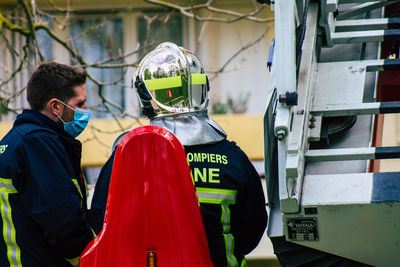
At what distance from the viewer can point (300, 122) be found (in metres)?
3.21

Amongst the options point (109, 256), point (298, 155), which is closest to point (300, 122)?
point (298, 155)

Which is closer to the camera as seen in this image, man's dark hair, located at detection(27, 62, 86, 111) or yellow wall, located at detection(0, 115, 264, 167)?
man's dark hair, located at detection(27, 62, 86, 111)

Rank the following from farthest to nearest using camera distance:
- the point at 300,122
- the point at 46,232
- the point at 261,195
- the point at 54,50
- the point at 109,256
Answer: the point at 54,50
the point at 261,195
the point at 46,232
the point at 300,122
the point at 109,256

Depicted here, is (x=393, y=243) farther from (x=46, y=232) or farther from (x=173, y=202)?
(x=46, y=232)

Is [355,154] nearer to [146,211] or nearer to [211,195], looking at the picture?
[211,195]

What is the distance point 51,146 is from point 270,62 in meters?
1.26

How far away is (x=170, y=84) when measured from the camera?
3.68m

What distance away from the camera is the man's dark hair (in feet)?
12.9

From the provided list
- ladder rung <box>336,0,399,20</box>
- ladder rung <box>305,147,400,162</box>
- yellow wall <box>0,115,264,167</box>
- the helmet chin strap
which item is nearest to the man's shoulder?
the helmet chin strap

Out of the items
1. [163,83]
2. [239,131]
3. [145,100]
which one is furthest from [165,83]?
[239,131]

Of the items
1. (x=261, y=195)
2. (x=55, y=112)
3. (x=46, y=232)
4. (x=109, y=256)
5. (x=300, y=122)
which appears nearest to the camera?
(x=109, y=256)

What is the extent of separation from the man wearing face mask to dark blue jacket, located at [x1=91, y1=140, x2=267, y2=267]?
0.14 metres

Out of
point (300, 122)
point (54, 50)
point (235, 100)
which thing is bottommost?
point (235, 100)

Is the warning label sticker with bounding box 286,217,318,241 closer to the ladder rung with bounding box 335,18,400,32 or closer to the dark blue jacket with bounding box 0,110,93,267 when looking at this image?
the dark blue jacket with bounding box 0,110,93,267
